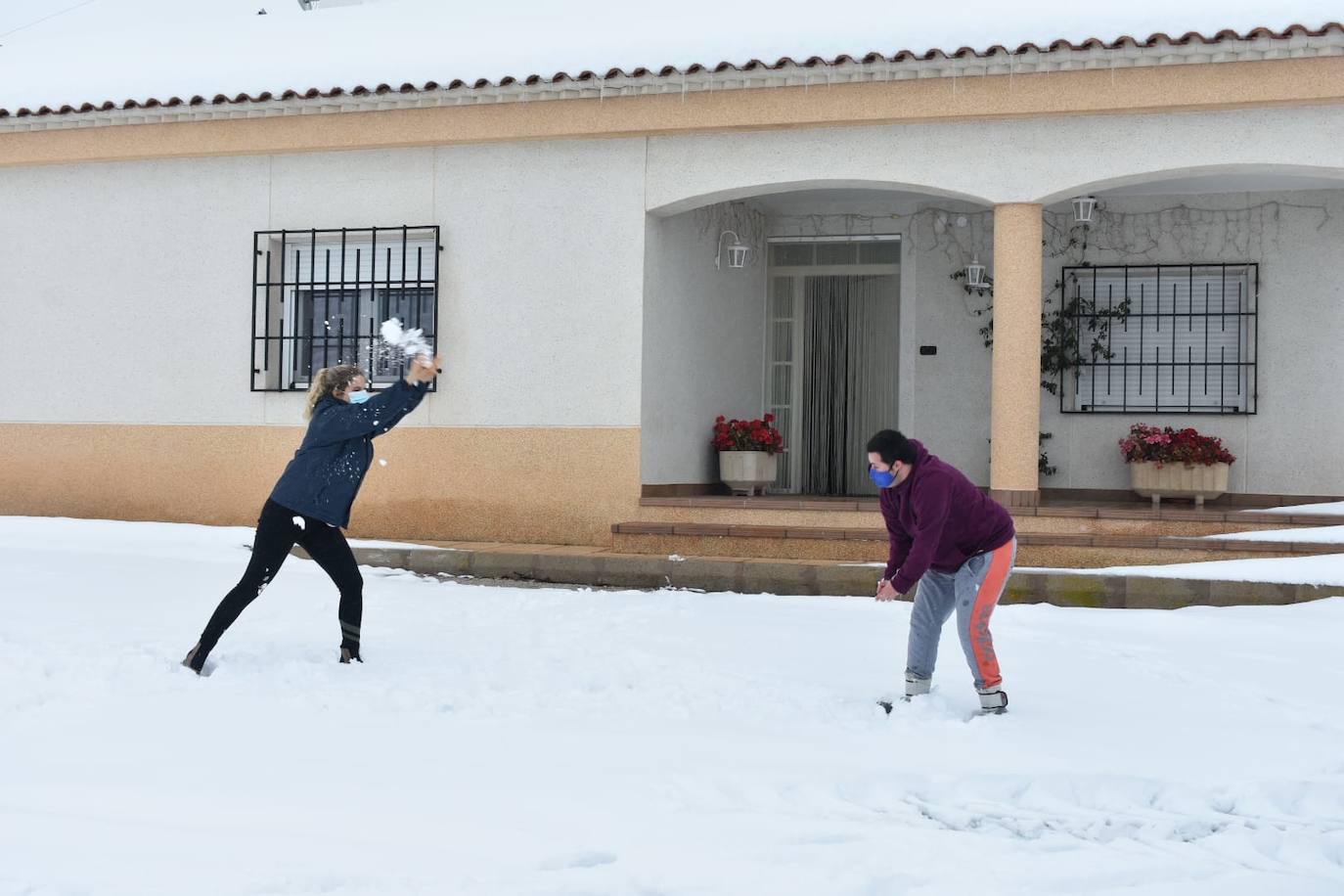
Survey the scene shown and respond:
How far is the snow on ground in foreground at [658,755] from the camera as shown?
167 inches

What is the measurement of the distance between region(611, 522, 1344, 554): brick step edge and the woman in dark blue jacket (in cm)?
462

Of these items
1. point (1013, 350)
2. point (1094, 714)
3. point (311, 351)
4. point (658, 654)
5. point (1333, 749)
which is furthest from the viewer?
point (311, 351)

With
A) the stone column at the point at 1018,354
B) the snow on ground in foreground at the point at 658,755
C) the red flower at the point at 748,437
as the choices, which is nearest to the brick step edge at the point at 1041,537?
the stone column at the point at 1018,354

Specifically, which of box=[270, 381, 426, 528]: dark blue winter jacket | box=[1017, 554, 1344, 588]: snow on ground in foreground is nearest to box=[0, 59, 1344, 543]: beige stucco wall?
box=[1017, 554, 1344, 588]: snow on ground in foreground

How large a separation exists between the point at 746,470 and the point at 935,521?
22.3 ft

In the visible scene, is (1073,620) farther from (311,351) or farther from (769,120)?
(311,351)

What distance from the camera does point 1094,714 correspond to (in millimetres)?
6422

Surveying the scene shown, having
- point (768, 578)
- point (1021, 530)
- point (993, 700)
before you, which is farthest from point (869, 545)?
point (993, 700)

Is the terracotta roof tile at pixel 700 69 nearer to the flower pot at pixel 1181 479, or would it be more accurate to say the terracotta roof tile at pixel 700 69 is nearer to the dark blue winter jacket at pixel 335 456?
the flower pot at pixel 1181 479

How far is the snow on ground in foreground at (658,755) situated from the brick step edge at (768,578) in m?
0.36

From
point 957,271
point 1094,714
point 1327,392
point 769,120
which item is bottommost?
point 1094,714

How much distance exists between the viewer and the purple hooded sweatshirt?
6.06 m

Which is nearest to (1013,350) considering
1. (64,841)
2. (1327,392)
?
(1327,392)

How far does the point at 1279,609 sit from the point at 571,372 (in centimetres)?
570
